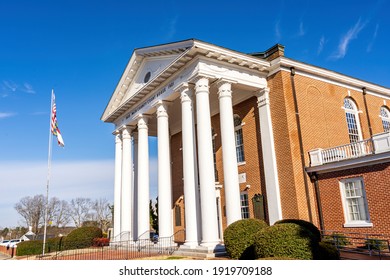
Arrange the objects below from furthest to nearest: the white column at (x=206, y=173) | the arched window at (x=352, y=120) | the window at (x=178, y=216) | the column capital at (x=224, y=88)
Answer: the window at (x=178, y=216), the arched window at (x=352, y=120), the column capital at (x=224, y=88), the white column at (x=206, y=173)

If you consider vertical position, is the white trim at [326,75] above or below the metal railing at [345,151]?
above

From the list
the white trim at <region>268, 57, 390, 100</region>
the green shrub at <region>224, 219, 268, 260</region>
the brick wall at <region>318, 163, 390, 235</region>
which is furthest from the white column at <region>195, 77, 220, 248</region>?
the brick wall at <region>318, 163, 390, 235</region>

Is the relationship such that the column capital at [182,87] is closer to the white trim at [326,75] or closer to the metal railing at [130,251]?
the white trim at [326,75]

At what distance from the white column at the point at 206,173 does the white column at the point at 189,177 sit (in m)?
0.85

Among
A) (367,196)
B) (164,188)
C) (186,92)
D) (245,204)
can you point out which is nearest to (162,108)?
(186,92)

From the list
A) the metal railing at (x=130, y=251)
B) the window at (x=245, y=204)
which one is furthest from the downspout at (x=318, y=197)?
the metal railing at (x=130, y=251)

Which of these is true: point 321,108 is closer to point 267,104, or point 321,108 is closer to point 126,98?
point 267,104

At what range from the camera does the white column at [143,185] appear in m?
22.9

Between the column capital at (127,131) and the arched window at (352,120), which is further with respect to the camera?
the column capital at (127,131)

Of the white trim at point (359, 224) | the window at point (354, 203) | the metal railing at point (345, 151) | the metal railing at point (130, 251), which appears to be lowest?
the metal railing at point (130, 251)

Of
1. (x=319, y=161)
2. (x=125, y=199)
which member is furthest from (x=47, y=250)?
(x=319, y=161)

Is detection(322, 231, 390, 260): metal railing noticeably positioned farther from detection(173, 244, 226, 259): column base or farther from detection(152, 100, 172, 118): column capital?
detection(152, 100, 172, 118): column capital

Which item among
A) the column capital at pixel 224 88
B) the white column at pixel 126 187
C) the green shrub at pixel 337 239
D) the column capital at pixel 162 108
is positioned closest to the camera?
the green shrub at pixel 337 239

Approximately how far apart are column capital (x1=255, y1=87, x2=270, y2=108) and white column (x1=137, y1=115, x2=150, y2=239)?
841cm
